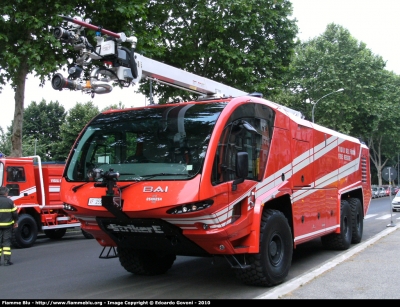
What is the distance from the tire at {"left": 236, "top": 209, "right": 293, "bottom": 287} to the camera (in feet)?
22.1

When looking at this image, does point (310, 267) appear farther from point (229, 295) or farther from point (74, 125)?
point (74, 125)

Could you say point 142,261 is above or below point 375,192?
above

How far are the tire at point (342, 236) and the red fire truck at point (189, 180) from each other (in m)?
2.89

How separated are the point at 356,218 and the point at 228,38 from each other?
41.3 feet

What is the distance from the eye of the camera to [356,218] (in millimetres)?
11750

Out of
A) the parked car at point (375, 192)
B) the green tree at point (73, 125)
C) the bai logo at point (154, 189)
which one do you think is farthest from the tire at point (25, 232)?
the parked car at point (375, 192)

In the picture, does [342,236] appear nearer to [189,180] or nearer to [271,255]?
[271,255]

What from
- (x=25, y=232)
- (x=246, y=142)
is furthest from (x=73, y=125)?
(x=246, y=142)

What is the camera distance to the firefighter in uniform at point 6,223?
1035 cm

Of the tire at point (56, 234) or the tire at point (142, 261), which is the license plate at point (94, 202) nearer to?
the tire at point (142, 261)

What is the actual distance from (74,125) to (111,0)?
2848cm

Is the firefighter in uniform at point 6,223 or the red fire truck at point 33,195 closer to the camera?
the firefighter in uniform at point 6,223

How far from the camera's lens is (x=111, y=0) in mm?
15125

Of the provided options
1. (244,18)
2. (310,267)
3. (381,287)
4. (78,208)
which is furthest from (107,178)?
(244,18)
